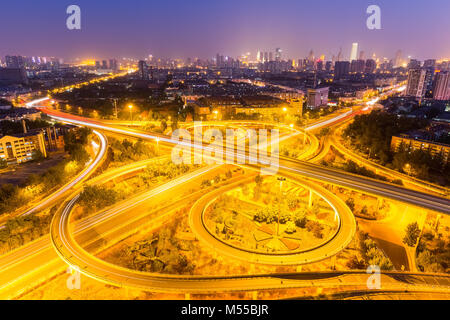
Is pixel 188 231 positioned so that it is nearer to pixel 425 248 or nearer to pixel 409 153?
pixel 425 248

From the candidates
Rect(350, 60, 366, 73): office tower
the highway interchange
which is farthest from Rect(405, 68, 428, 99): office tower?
Rect(350, 60, 366, 73): office tower

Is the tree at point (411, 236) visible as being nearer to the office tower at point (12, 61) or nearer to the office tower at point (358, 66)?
the office tower at point (358, 66)

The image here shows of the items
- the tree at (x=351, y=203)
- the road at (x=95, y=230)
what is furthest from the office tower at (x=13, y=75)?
the tree at (x=351, y=203)

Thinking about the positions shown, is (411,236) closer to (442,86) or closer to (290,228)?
(290,228)

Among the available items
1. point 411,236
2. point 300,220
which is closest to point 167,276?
point 300,220

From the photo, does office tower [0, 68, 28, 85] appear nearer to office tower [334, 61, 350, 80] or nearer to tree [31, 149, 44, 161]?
tree [31, 149, 44, 161]
